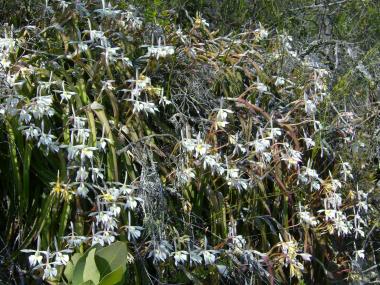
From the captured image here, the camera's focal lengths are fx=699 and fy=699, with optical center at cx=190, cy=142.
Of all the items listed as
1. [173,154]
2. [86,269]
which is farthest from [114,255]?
[173,154]

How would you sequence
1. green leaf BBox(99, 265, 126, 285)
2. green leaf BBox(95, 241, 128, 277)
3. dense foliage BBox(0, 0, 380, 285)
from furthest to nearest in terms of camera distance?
dense foliage BBox(0, 0, 380, 285) → green leaf BBox(95, 241, 128, 277) → green leaf BBox(99, 265, 126, 285)

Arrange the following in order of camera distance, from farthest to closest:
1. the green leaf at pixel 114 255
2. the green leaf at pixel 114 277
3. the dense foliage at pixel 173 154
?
the dense foliage at pixel 173 154, the green leaf at pixel 114 255, the green leaf at pixel 114 277

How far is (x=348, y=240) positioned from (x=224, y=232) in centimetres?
97

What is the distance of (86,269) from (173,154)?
2.72 feet

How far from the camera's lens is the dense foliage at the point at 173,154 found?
3000mm

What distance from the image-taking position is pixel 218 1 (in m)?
4.88

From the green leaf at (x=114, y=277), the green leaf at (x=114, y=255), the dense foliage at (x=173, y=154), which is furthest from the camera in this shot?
the dense foliage at (x=173, y=154)

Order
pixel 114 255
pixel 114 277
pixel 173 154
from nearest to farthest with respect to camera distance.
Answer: pixel 114 277 → pixel 114 255 → pixel 173 154

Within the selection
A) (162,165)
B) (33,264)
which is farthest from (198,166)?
(33,264)

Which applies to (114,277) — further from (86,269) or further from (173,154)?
(173,154)

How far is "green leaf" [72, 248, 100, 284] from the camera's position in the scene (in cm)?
275

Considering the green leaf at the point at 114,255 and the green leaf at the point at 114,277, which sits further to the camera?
the green leaf at the point at 114,255

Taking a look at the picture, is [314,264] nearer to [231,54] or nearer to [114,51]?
[231,54]

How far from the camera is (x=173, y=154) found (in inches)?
133
